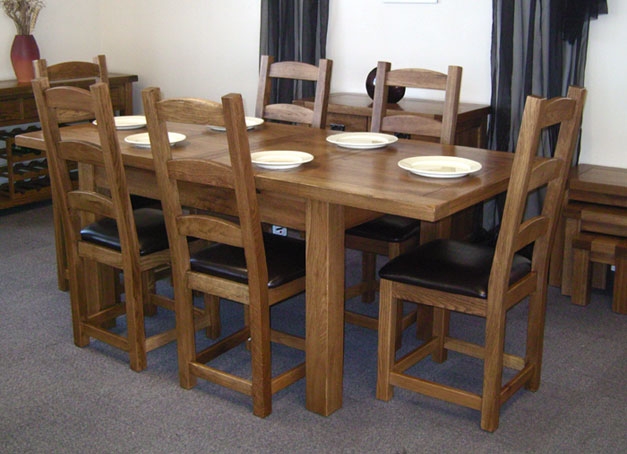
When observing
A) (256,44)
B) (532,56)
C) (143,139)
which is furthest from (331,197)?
→ (256,44)

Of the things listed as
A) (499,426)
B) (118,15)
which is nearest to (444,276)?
(499,426)

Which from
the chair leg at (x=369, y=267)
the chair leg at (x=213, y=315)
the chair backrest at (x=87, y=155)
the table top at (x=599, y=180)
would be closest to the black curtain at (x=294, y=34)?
the chair leg at (x=369, y=267)

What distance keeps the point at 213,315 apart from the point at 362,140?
0.88 metres

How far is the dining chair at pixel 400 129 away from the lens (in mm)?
2973

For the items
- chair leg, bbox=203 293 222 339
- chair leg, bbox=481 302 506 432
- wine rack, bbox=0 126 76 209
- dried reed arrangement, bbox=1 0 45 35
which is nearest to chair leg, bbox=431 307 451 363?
chair leg, bbox=481 302 506 432

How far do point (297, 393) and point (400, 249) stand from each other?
2.30 feet

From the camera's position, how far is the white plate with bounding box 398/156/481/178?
2359 millimetres

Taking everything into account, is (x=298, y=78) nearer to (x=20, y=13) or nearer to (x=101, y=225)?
(x=101, y=225)

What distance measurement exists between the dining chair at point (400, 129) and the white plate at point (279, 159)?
0.49 meters

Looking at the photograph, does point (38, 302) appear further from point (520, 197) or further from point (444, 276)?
point (520, 197)

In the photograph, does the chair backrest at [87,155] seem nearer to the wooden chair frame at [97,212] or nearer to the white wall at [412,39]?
the wooden chair frame at [97,212]

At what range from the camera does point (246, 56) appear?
489 cm

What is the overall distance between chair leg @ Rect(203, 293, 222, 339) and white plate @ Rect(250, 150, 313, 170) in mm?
677

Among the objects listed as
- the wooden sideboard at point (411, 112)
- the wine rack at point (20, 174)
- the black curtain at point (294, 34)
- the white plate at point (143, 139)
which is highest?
the black curtain at point (294, 34)
